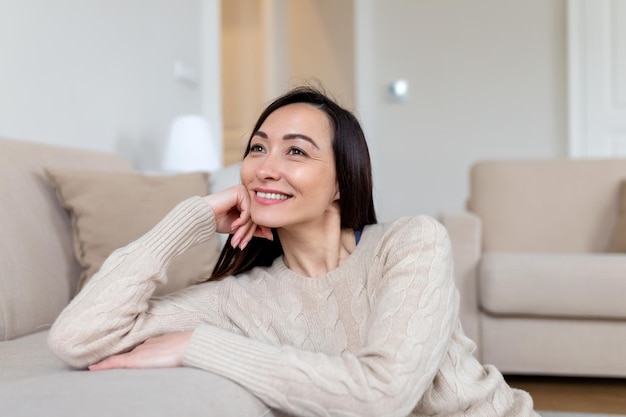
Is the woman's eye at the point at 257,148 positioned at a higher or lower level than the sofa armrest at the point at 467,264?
higher

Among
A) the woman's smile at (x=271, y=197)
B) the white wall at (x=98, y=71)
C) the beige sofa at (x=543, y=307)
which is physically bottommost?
the beige sofa at (x=543, y=307)

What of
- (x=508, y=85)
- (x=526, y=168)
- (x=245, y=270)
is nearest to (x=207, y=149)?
(x=526, y=168)

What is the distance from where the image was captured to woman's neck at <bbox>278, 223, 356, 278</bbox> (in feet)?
4.50

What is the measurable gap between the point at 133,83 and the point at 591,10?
10.2ft

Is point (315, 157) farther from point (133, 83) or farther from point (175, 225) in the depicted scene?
point (133, 83)

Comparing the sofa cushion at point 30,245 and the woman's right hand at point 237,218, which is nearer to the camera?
the woman's right hand at point 237,218

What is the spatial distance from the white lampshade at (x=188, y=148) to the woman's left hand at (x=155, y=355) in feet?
6.29

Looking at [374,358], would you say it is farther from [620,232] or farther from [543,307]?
[620,232]

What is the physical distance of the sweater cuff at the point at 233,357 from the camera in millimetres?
1008

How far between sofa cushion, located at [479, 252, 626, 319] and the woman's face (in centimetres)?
135

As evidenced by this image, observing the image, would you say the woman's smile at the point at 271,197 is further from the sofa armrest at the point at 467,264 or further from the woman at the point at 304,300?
the sofa armrest at the point at 467,264

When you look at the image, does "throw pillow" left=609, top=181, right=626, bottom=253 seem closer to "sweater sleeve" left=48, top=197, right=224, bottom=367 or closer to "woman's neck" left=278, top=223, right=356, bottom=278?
"woman's neck" left=278, top=223, right=356, bottom=278

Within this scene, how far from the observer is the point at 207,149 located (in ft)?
10.2

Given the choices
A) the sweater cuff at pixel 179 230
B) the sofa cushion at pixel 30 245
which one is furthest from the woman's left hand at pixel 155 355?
the sofa cushion at pixel 30 245
